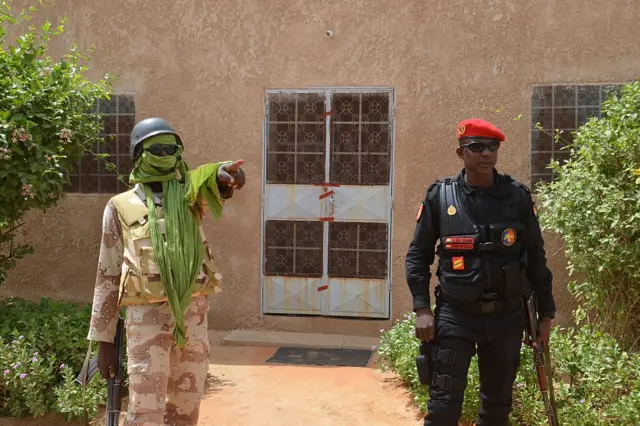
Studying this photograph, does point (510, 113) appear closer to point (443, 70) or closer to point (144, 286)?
point (443, 70)

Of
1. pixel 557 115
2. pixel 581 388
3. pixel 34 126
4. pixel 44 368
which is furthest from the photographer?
pixel 557 115

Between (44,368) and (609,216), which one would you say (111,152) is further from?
(609,216)

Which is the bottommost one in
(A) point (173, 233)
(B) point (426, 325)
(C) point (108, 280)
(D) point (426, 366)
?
(D) point (426, 366)

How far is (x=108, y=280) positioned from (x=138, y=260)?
0.66 ft

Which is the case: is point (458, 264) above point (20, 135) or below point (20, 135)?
below

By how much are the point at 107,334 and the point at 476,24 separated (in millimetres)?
4685

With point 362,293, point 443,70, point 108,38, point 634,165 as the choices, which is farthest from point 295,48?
point 634,165

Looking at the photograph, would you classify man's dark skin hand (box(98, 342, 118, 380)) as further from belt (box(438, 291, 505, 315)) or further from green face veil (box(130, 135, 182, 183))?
belt (box(438, 291, 505, 315))

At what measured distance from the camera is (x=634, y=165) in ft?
16.1

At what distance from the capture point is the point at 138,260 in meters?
3.10

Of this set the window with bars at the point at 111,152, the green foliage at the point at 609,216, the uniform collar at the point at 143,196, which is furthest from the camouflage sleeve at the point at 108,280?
the window with bars at the point at 111,152

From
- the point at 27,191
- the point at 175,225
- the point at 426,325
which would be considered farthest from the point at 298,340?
the point at 175,225

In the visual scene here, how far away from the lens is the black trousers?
3.26 m

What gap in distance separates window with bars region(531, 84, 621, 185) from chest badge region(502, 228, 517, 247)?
3218 mm
